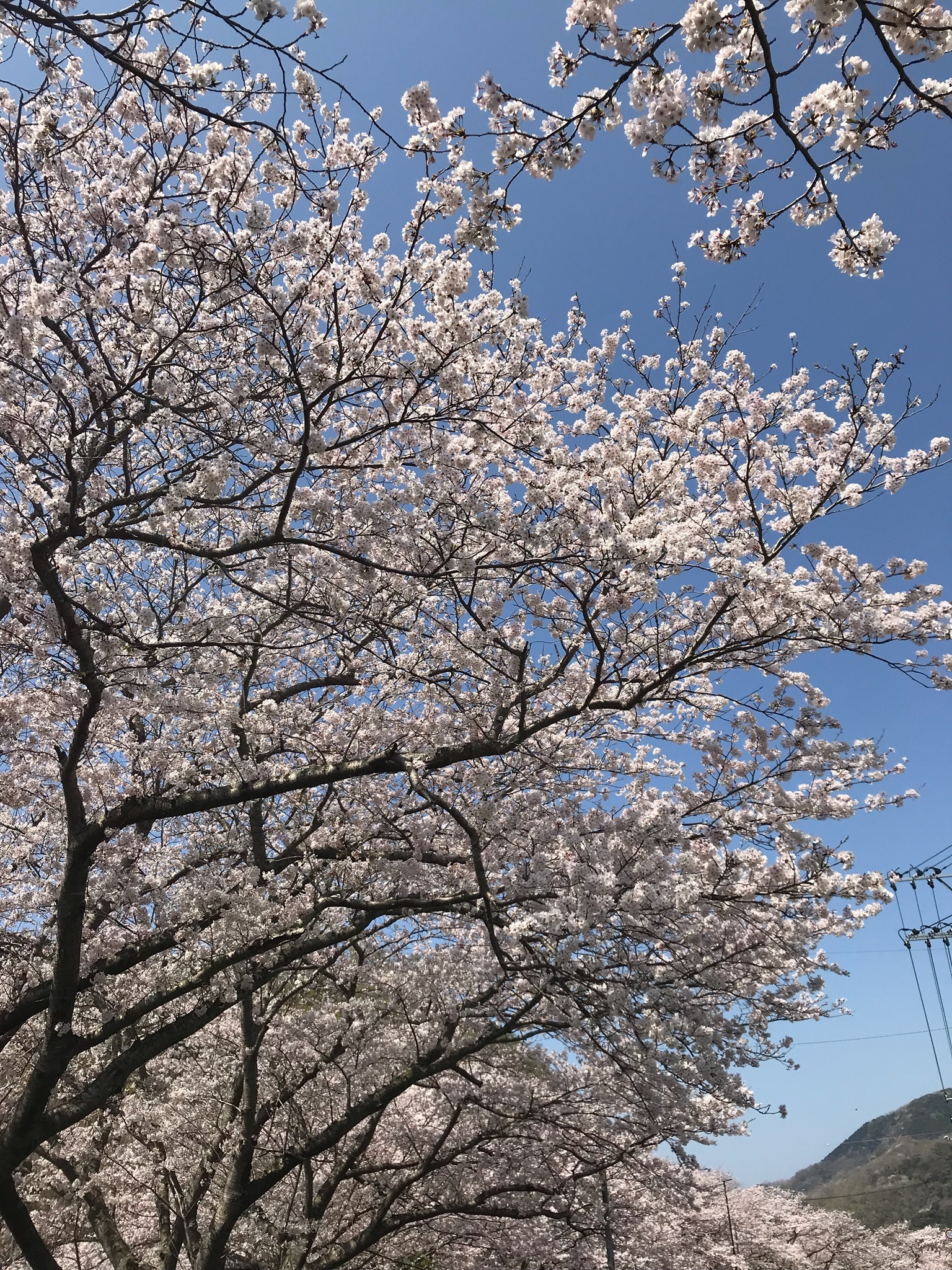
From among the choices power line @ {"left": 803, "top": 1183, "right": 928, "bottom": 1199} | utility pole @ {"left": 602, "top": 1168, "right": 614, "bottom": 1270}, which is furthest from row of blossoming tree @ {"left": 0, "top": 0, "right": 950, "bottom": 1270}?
power line @ {"left": 803, "top": 1183, "right": 928, "bottom": 1199}

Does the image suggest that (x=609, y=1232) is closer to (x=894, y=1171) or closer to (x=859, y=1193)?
(x=859, y=1193)

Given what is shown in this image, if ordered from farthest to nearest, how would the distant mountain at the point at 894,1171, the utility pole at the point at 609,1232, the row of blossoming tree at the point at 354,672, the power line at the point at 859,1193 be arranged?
the distant mountain at the point at 894,1171 → the power line at the point at 859,1193 → the utility pole at the point at 609,1232 → the row of blossoming tree at the point at 354,672

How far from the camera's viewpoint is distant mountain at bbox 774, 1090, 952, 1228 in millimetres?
39219

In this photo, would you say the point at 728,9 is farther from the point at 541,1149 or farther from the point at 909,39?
the point at 541,1149

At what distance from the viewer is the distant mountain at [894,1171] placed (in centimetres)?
3922

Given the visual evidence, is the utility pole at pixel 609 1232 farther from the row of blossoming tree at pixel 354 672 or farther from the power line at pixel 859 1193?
the power line at pixel 859 1193

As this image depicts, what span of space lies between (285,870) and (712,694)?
4.36 meters

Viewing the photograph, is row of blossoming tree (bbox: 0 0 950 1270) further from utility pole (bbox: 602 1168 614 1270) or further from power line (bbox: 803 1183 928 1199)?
power line (bbox: 803 1183 928 1199)

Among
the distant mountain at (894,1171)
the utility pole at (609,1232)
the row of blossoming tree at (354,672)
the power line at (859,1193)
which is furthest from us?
the distant mountain at (894,1171)

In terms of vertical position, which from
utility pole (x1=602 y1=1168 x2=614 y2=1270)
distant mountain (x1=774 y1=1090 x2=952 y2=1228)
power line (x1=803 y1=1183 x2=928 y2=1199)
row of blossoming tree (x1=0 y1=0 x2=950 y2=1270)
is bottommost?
distant mountain (x1=774 y1=1090 x2=952 y2=1228)

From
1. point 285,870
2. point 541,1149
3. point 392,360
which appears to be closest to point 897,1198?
point 541,1149

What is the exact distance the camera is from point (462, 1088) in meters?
10.6

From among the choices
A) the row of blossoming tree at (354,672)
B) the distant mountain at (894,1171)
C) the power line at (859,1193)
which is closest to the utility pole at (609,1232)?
the row of blossoming tree at (354,672)

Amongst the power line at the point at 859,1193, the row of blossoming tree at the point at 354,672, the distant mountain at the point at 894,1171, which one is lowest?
the distant mountain at the point at 894,1171
